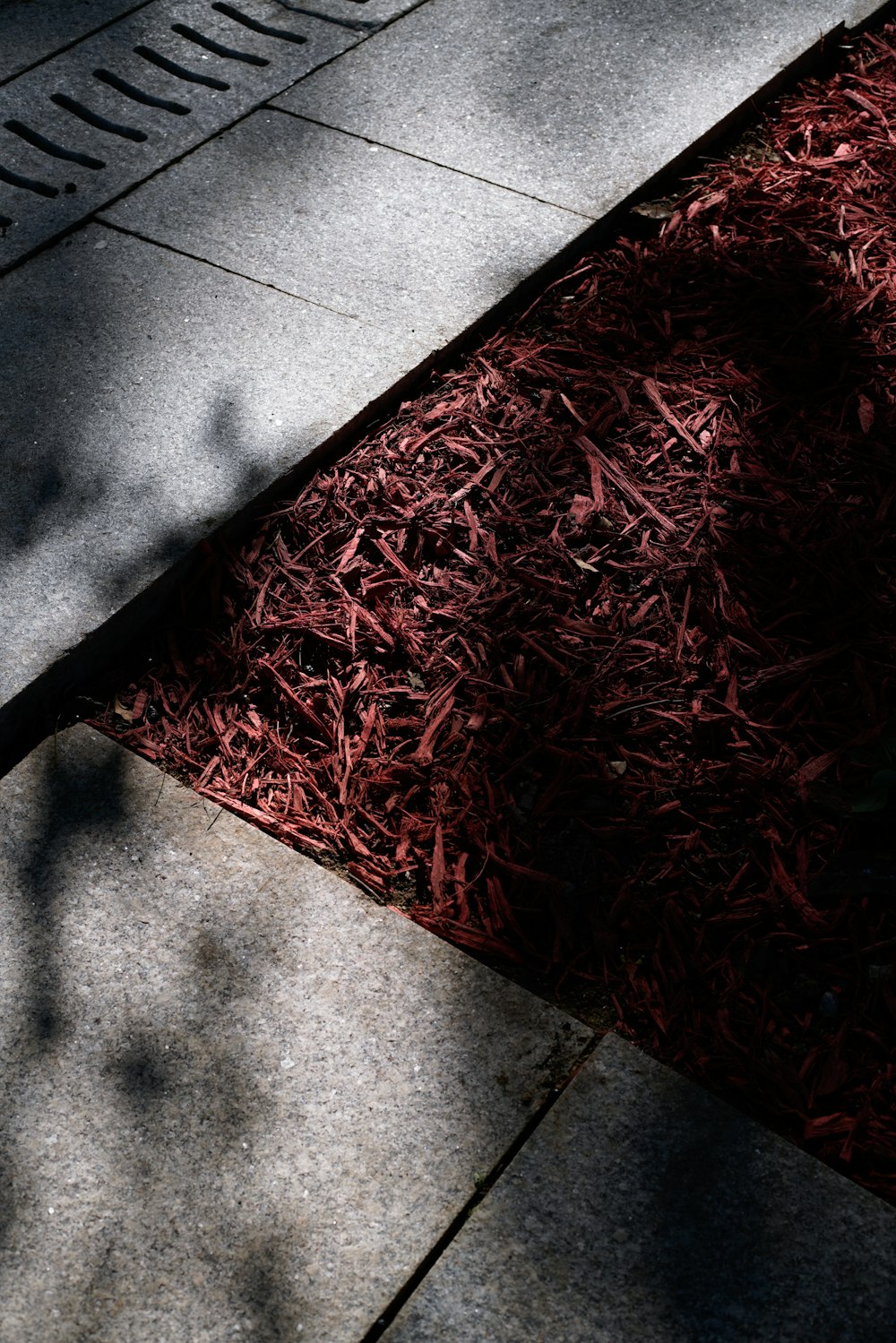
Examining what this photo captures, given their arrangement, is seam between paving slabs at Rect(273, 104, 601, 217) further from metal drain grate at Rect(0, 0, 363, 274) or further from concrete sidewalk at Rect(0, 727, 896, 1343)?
concrete sidewalk at Rect(0, 727, 896, 1343)

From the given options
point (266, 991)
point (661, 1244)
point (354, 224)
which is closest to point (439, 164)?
point (354, 224)

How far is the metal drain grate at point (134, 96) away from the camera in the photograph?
12.8ft

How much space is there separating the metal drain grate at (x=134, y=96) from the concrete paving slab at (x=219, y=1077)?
2250 mm

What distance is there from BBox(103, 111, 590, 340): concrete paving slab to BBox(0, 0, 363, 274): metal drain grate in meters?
0.14

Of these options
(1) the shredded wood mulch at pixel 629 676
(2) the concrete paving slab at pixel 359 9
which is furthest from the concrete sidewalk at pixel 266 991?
(2) the concrete paving slab at pixel 359 9

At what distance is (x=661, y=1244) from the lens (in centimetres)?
184

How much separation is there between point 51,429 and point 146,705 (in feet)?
2.93

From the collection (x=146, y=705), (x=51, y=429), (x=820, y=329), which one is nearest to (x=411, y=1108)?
(x=146, y=705)

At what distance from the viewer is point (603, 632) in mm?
2703

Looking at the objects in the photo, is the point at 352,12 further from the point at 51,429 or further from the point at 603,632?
the point at 603,632

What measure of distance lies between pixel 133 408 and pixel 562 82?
2.23m

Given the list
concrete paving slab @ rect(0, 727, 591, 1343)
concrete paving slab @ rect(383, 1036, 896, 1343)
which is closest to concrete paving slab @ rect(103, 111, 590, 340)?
concrete paving slab @ rect(0, 727, 591, 1343)

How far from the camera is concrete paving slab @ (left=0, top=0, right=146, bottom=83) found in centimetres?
455

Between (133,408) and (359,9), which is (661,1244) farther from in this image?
(359,9)
